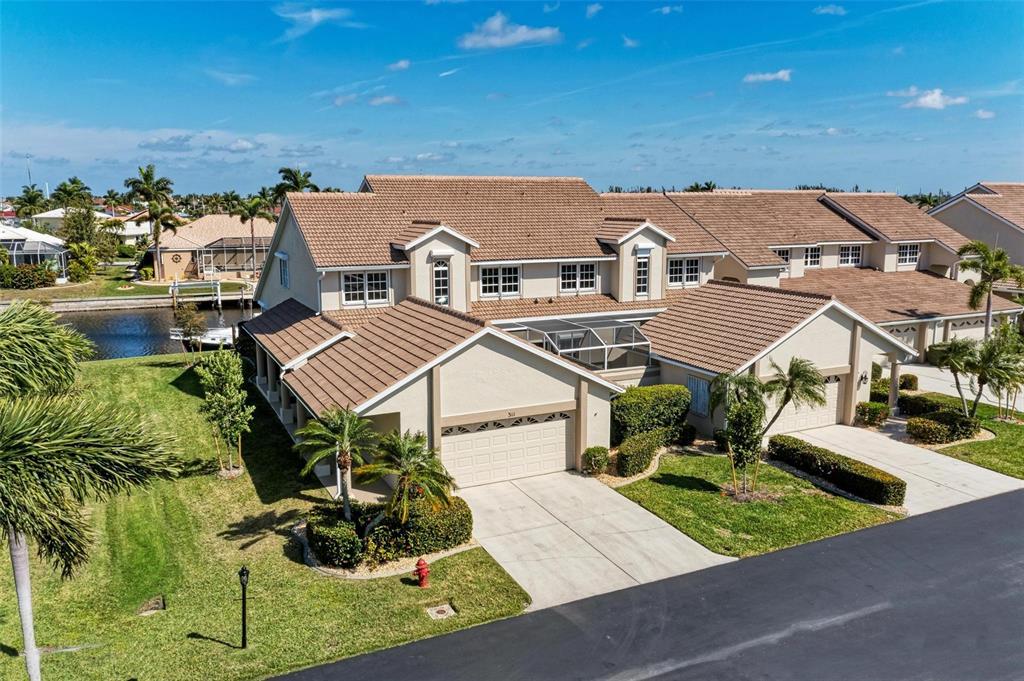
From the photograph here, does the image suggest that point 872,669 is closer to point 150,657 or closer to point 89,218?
point 150,657

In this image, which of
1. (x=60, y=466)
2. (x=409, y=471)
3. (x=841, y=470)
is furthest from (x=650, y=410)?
(x=60, y=466)

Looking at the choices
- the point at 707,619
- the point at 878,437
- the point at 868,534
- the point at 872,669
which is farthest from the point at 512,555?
the point at 878,437

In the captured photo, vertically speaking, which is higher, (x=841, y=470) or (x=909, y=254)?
(x=909, y=254)

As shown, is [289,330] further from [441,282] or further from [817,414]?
[817,414]

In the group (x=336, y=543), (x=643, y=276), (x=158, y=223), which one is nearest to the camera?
(x=336, y=543)

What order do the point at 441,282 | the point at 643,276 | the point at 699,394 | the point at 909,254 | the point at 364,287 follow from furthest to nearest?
the point at 909,254, the point at 643,276, the point at 441,282, the point at 364,287, the point at 699,394

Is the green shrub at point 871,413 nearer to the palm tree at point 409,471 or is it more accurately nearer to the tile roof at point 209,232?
the palm tree at point 409,471

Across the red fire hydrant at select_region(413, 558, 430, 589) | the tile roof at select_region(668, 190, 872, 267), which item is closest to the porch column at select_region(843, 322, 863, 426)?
the tile roof at select_region(668, 190, 872, 267)
